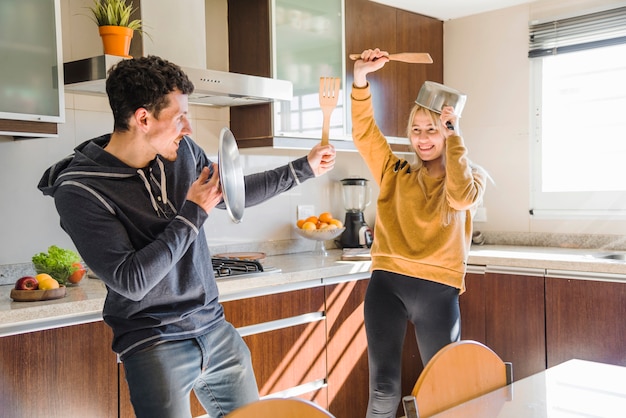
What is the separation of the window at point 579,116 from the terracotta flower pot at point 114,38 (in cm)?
225

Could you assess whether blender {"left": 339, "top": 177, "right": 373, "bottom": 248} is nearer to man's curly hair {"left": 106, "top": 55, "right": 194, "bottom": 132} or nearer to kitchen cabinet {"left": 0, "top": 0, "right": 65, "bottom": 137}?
kitchen cabinet {"left": 0, "top": 0, "right": 65, "bottom": 137}

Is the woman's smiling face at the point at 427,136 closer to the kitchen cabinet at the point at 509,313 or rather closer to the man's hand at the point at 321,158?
the man's hand at the point at 321,158

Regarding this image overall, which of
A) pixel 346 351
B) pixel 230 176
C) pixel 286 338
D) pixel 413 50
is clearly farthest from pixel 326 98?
pixel 413 50

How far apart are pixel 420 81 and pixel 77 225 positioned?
9.46 feet

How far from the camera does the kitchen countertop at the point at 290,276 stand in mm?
2107

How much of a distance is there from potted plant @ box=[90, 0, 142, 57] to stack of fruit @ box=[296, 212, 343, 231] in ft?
4.25

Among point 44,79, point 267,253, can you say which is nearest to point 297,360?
point 267,253

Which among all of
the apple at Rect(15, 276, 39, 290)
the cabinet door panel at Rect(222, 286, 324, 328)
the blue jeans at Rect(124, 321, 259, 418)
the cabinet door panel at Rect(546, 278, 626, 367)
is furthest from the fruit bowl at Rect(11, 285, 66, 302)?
the cabinet door panel at Rect(546, 278, 626, 367)

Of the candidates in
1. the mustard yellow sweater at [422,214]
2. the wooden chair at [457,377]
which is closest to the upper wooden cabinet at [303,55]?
the mustard yellow sweater at [422,214]

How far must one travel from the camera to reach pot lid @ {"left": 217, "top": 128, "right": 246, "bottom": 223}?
1497mm

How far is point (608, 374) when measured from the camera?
1693mm

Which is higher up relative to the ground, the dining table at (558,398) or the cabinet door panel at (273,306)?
the dining table at (558,398)

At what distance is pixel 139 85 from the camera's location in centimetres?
152

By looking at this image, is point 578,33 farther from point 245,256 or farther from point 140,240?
point 140,240
